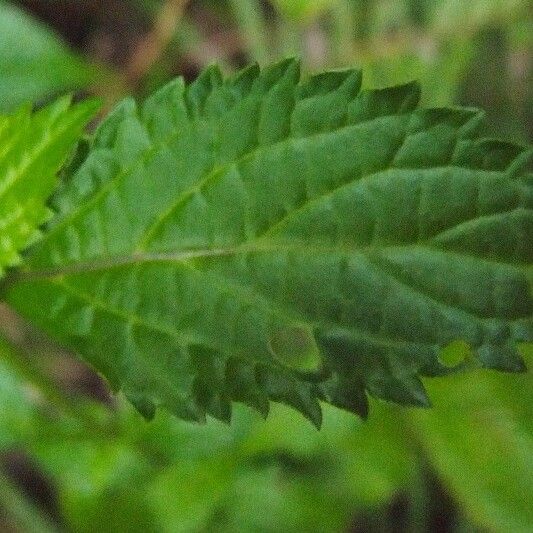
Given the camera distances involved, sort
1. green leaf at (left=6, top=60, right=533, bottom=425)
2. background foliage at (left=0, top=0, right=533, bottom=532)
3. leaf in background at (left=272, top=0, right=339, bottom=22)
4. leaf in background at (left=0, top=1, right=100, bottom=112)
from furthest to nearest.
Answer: leaf in background at (left=0, top=1, right=100, bottom=112)
leaf in background at (left=272, top=0, right=339, bottom=22)
background foliage at (left=0, top=0, right=533, bottom=532)
green leaf at (left=6, top=60, right=533, bottom=425)

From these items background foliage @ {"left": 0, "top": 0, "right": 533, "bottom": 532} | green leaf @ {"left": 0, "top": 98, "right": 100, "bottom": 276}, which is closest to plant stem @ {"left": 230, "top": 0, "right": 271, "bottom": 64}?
background foliage @ {"left": 0, "top": 0, "right": 533, "bottom": 532}

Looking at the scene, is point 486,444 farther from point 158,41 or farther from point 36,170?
A: point 158,41

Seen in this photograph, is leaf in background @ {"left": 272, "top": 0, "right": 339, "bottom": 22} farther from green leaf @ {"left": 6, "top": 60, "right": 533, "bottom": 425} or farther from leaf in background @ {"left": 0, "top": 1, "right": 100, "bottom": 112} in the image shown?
green leaf @ {"left": 6, "top": 60, "right": 533, "bottom": 425}

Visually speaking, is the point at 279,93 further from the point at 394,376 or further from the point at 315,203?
the point at 394,376

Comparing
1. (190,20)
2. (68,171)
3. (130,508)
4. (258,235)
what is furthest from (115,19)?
(258,235)

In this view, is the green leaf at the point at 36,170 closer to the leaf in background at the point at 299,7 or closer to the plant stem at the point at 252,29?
the leaf in background at the point at 299,7

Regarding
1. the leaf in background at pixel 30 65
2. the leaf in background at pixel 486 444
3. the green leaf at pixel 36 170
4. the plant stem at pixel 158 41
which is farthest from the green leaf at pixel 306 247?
the plant stem at pixel 158 41
